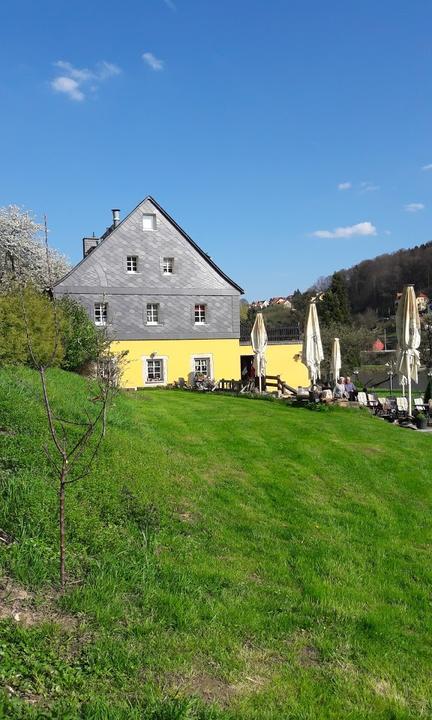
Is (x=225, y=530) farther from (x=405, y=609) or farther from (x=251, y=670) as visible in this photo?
(x=251, y=670)

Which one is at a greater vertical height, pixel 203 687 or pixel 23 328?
pixel 23 328

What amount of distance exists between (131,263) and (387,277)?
85.9 m

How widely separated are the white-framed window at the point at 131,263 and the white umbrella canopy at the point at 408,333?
15961 mm

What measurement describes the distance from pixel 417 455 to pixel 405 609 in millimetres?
7130

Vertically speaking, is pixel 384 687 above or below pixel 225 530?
below

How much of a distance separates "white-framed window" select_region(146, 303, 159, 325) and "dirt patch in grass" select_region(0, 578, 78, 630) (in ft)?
83.4

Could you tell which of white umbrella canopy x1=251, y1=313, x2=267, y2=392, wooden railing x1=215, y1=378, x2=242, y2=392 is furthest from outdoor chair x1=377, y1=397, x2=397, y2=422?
wooden railing x1=215, y1=378, x2=242, y2=392

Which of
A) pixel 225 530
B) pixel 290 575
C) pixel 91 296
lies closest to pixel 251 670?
pixel 290 575

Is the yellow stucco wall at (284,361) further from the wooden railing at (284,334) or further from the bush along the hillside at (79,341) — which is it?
the bush along the hillside at (79,341)

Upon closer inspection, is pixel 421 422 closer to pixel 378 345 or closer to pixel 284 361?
pixel 284 361

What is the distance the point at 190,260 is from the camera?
99.2 ft

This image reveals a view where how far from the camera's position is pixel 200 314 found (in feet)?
101

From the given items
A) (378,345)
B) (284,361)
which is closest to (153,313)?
(284,361)

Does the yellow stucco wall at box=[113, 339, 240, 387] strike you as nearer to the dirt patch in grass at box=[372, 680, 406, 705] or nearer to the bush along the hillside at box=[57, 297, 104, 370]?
the bush along the hillside at box=[57, 297, 104, 370]
